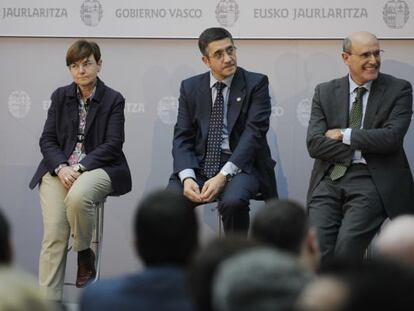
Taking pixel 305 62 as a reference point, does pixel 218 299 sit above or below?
below

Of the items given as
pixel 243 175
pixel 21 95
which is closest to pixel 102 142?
pixel 243 175

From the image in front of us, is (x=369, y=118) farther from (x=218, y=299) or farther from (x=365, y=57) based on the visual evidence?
(x=218, y=299)

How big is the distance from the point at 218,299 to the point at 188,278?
32cm

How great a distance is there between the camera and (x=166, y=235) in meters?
2.36

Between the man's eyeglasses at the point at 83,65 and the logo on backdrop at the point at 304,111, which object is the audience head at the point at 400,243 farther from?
the logo on backdrop at the point at 304,111

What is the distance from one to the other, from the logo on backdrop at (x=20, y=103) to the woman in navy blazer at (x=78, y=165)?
1.02 meters

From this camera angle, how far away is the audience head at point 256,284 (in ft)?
5.80

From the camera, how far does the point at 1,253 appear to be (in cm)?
234

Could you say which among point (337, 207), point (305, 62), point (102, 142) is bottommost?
point (337, 207)

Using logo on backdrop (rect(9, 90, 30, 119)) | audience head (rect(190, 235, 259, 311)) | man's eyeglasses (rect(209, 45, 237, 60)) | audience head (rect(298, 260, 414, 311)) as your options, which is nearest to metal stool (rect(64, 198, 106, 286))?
man's eyeglasses (rect(209, 45, 237, 60))

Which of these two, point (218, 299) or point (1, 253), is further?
point (1, 253)

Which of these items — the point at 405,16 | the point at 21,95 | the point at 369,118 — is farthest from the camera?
the point at 21,95

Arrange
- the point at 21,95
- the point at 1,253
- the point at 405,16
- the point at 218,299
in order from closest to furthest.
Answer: the point at 218,299 < the point at 1,253 < the point at 405,16 < the point at 21,95

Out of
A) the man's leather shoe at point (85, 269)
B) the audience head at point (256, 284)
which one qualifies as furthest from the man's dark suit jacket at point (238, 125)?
the audience head at point (256, 284)
